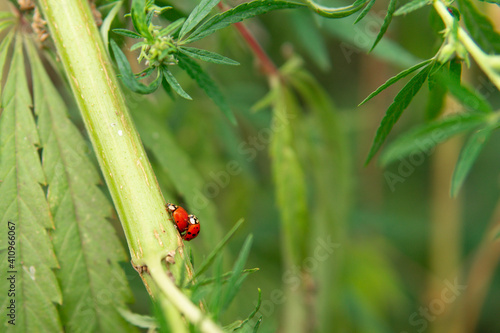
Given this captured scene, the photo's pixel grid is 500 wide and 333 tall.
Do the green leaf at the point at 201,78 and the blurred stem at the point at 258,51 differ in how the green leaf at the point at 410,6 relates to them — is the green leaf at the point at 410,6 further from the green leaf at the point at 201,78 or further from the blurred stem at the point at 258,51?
the blurred stem at the point at 258,51

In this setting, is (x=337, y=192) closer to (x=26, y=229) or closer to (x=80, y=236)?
(x=80, y=236)

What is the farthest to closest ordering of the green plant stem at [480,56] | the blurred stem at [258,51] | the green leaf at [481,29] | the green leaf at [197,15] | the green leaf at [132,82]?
the blurred stem at [258,51] < the green leaf at [481,29] < the green leaf at [197,15] < the green leaf at [132,82] < the green plant stem at [480,56]

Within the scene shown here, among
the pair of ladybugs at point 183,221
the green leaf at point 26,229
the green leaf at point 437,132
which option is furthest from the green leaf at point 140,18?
the green leaf at point 437,132

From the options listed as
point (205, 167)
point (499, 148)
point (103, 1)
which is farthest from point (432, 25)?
point (499, 148)

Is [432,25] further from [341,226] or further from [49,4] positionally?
[341,226]

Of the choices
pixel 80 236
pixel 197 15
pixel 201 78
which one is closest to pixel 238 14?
pixel 197 15
